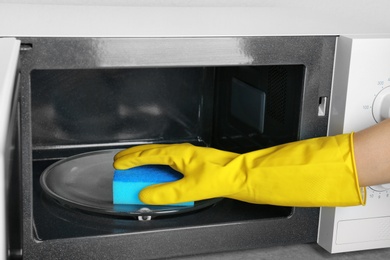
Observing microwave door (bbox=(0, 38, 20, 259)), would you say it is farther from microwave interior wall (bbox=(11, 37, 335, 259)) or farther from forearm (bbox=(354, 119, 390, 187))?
forearm (bbox=(354, 119, 390, 187))

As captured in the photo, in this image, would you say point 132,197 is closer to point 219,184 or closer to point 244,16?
point 219,184

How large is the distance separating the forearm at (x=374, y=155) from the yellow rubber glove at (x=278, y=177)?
0.01 metres

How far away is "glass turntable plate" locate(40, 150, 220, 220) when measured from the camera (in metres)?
0.97

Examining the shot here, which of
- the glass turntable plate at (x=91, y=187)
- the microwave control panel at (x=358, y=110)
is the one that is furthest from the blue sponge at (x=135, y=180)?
the microwave control panel at (x=358, y=110)

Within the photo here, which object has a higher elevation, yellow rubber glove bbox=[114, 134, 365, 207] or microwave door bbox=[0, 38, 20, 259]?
microwave door bbox=[0, 38, 20, 259]

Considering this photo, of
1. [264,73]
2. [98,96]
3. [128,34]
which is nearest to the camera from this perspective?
[128,34]

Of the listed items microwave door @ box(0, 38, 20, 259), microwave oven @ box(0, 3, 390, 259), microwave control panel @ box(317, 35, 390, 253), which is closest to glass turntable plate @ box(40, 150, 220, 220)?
microwave oven @ box(0, 3, 390, 259)

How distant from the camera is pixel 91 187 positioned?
41.7 inches

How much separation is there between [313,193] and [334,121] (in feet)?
0.46

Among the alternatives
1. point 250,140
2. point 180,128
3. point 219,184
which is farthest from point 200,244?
point 180,128

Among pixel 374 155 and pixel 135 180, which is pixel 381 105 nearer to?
pixel 374 155

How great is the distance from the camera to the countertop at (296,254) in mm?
1021

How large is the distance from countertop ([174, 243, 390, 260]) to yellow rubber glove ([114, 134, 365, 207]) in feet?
0.49

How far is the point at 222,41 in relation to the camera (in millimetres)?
894
